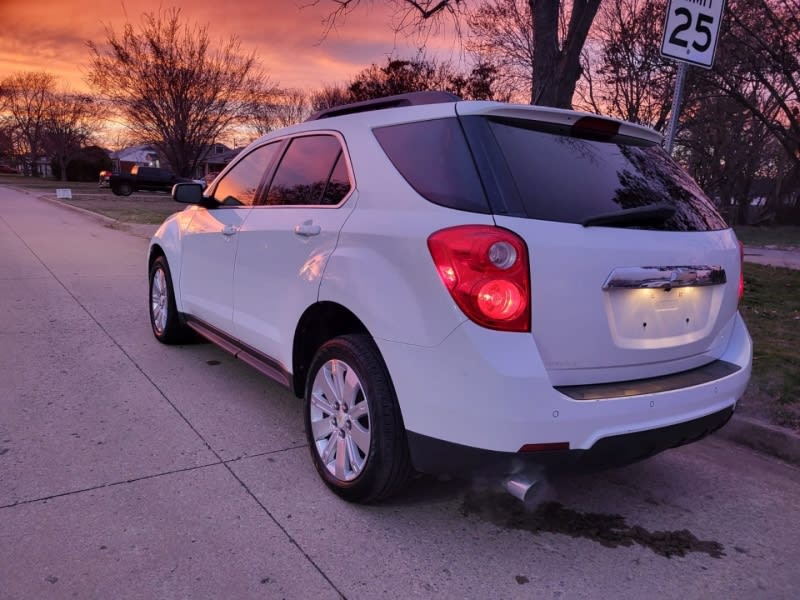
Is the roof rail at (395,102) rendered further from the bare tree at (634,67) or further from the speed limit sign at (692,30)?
the bare tree at (634,67)

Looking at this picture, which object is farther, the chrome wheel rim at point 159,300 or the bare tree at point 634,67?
the bare tree at point 634,67

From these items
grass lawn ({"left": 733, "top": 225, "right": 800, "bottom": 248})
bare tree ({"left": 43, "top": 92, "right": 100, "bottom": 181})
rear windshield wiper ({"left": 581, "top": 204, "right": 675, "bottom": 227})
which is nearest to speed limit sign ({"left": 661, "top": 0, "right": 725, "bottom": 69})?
rear windshield wiper ({"left": 581, "top": 204, "right": 675, "bottom": 227})

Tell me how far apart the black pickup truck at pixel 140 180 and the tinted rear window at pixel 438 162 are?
120 feet

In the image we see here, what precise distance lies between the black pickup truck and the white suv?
36.4m

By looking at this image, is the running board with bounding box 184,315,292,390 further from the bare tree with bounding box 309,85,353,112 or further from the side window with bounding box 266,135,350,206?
the bare tree with bounding box 309,85,353,112

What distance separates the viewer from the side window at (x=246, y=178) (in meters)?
4.16

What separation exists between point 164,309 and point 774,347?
5456 mm

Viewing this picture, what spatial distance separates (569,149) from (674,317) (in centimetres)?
89

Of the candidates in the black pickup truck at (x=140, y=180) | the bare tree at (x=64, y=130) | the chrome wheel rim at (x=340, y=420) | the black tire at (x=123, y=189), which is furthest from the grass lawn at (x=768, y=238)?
the bare tree at (x=64, y=130)

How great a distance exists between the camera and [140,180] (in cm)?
3681

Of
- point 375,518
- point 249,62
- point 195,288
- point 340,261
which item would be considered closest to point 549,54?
point 195,288

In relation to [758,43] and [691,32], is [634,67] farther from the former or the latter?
[691,32]

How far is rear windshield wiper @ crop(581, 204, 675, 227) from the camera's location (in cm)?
250

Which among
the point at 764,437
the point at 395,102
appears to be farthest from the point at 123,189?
the point at 764,437
